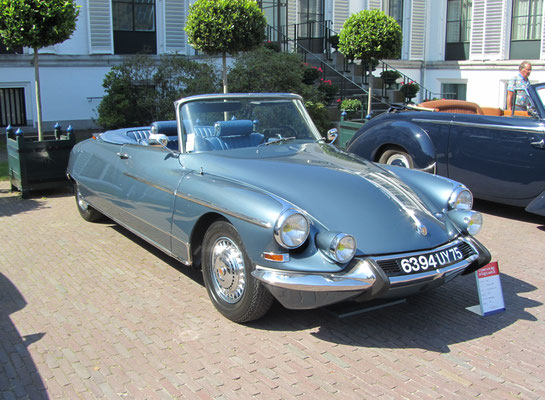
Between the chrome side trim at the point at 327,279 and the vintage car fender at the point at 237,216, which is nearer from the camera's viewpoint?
the chrome side trim at the point at 327,279

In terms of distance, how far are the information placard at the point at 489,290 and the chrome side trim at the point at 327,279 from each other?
46.2 inches

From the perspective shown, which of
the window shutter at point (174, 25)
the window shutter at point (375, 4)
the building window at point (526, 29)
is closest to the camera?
the window shutter at point (174, 25)

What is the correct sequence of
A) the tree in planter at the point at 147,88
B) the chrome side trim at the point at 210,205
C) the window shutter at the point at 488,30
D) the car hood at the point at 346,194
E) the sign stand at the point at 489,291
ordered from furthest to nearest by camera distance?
the window shutter at the point at 488,30 < the tree in planter at the point at 147,88 < the sign stand at the point at 489,291 < the car hood at the point at 346,194 < the chrome side trim at the point at 210,205

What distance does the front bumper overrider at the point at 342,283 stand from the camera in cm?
367

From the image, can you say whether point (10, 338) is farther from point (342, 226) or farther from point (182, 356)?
point (342, 226)

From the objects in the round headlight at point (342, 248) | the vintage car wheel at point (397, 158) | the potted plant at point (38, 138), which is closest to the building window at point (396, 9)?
the vintage car wheel at point (397, 158)

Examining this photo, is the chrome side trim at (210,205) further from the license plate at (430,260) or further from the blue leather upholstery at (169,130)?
the license plate at (430,260)

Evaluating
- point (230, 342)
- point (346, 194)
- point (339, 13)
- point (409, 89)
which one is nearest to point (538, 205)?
point (346, 194)

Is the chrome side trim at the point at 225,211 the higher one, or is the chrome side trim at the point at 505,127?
the chrome side trim at the point at 505,127

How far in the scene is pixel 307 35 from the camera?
68.1ft

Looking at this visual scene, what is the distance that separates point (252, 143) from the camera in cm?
539

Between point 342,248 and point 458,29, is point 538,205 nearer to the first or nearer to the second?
point 342,248

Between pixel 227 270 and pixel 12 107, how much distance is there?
13915mm

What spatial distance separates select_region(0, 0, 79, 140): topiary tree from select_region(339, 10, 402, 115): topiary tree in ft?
22.1
